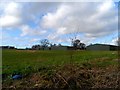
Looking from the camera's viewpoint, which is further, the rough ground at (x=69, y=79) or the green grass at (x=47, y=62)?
the green grass at (x=47, y=62)

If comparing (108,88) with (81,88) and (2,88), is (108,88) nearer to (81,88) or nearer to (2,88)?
(81,88)

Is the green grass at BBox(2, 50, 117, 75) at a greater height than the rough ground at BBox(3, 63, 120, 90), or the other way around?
the green grass at BBox(2, 50, 117, 75)

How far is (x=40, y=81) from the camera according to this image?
19.2ft

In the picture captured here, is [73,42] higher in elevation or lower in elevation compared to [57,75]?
higher

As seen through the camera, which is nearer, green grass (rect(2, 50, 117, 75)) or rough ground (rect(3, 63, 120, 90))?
rough ground (rect(3, 63, 120, 90))

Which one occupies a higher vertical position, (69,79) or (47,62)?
(47,62)

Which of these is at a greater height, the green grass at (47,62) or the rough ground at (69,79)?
the green grass at (47,62)


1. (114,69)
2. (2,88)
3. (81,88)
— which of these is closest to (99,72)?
(114,69)

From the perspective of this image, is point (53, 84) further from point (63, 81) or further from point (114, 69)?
point (114, 69)

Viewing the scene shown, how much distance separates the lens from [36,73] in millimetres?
6332

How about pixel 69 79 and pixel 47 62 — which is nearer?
pixel 69 79

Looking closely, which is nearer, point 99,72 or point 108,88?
point 108,88

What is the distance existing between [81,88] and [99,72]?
86cm

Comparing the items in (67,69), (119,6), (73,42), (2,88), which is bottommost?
(2,88)
